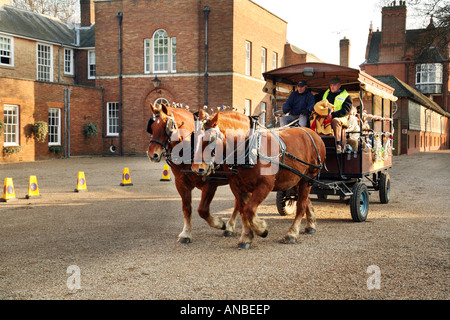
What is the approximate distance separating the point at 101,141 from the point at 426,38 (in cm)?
1964

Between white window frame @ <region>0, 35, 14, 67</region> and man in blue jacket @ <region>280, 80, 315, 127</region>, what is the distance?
24.3 metres

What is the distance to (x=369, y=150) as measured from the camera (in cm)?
933

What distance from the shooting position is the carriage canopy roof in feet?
28.2

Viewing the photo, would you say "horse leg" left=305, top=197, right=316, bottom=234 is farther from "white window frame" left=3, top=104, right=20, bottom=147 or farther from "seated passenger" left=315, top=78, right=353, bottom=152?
"white window frame" left=3, top=104, right=20, bottom=147

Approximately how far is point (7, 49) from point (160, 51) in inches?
371

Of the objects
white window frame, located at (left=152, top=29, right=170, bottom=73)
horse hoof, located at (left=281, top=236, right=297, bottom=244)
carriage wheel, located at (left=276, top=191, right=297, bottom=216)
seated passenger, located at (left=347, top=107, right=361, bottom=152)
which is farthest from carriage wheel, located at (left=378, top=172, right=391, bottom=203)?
white window frame, located at (left=152, top=29, right=170, bottom=73)

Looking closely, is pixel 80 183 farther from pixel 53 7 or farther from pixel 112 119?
pixel 53 7

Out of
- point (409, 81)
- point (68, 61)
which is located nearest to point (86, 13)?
point (68, 61)

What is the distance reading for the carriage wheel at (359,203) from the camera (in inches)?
323

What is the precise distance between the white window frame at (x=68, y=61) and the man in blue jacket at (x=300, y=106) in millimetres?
27138

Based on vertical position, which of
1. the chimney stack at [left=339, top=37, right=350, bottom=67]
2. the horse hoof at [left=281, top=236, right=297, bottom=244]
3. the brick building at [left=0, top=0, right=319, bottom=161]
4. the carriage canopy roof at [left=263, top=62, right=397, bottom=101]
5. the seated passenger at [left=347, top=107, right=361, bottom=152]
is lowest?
the horse hoof at [left=281, top=236, right=297, bottom=244]

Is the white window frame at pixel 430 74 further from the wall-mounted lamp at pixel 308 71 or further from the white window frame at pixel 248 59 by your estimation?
the wall-mounted lamp at pixel 308 71

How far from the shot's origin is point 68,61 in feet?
108

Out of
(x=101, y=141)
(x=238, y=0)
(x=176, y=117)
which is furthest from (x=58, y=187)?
(x=238, y=0)
